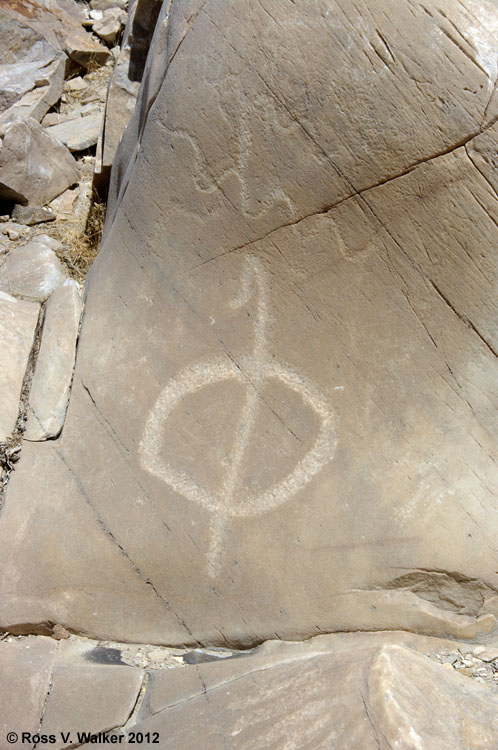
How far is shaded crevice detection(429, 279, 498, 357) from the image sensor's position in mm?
2066

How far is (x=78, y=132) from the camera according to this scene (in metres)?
4.69

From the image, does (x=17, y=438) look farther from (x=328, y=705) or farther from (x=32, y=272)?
(x=328, y=705)

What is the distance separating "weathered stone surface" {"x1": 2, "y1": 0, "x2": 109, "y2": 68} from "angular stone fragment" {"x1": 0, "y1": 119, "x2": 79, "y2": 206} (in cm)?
138

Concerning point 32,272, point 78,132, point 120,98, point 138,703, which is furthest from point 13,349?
point 78,132

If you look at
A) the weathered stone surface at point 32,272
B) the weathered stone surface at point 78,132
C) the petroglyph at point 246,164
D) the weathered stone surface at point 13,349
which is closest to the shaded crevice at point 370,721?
the petroglyph at point 246,164

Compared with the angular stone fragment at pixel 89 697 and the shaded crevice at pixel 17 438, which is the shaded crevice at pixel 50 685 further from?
the shaded crevice at pixel 17 438

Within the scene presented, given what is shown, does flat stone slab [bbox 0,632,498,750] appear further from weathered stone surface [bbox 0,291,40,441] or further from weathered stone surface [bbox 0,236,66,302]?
weathered stone surface [bbox 0,236,66,302]

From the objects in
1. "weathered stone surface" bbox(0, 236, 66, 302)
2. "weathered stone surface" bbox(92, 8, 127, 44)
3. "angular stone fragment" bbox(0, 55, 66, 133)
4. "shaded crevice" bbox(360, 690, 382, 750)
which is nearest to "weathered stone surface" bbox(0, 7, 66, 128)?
"angular stone fragment" bbox(0, 55, 66, 133)

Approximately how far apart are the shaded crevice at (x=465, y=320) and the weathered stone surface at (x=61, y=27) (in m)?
4.47

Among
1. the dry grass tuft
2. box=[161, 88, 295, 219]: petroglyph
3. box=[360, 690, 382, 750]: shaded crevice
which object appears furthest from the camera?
the dry grass tuft

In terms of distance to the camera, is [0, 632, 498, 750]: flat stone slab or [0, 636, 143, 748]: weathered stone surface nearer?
[0, 632, 498, 750]: flat stone slab

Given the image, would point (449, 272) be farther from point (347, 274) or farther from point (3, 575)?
point (3, 575)

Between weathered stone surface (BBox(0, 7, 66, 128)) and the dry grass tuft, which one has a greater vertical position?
the dry grass tuft

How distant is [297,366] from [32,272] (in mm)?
1875
